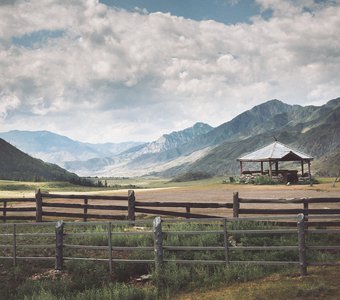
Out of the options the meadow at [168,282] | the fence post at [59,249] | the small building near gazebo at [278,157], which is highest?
the small building near gazebo at [278,157]

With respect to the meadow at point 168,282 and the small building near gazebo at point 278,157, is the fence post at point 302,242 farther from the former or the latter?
the small building near gazebo at point 278,157

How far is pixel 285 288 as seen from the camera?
40.7 feet

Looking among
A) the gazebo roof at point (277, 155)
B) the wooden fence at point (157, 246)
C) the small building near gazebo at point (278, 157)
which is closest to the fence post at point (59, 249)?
the wooden fence at point (157, 246)

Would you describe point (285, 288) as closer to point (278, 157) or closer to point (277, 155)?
point (278, 157)

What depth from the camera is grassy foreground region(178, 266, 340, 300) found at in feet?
39.2

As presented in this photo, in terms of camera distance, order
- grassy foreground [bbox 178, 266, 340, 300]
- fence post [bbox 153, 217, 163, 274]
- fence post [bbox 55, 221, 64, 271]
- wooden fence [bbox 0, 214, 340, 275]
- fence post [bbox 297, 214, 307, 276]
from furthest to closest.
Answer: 1. fence post [bbox 55, 221, 64, 271]
2. fence post [bbox 153, 217, 163, 274]
3. wooden fence [bbox 0, 214, 340, 275]
4. fence post [bbox 297, 214, 307, 276]
5. grassy foreground [bbox 178, 266, 340, 300]

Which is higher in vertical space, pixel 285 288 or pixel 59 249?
pixel 59 249

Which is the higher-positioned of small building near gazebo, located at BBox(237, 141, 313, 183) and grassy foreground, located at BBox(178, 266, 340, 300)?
small building near gazebo, located at BBox(237, 141, 313, 183)

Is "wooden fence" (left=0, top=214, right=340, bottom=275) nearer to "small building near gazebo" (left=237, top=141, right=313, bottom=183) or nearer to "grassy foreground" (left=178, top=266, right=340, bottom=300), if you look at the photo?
"grassy foreground" (left=178, top=266, right=340, bottom=300)

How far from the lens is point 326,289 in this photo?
475 inches

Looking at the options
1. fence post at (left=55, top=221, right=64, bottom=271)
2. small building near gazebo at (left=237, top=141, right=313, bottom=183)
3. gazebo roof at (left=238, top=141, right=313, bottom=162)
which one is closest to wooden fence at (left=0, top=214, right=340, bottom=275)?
fence post at (left=55, top=221, right=64, bottom=271)

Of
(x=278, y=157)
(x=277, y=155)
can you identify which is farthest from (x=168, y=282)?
(x=277, y=155)

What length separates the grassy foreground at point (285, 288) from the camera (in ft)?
39.2

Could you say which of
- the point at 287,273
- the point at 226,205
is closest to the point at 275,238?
the point at 226,205
